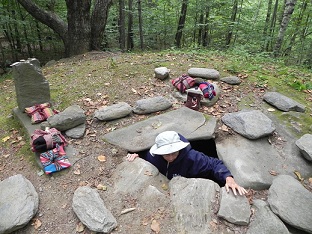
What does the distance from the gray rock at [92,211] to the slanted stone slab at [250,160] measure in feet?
5.87

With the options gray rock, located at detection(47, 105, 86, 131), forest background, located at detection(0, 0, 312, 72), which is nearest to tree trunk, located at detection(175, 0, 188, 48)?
forest background, located at detection(0, 0, 312, 72)

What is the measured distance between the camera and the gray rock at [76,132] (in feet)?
13.4

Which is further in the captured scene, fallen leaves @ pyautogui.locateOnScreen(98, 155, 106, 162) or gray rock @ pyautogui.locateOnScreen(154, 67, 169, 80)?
gray rock @ pyautogui.locateOnScreen(154, 67, 169, 80)

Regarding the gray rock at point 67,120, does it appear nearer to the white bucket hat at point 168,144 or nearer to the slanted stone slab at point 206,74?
the white bucket hat at point 168,144

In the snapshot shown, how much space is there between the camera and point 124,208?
2.92 meters

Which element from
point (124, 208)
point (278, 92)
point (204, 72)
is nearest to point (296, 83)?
point (278, 92)

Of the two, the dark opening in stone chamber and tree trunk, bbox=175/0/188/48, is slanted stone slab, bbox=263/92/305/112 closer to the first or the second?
the dark opening in stone chamber

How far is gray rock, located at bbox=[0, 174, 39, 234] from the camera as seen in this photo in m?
2.74

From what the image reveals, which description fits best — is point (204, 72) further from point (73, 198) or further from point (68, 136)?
point (73, 198)

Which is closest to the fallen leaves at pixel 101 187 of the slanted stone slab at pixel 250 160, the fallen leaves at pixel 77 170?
the fallen leaves at pixel 77 170

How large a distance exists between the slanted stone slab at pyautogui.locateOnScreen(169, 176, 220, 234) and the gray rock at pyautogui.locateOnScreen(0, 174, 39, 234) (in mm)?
1752

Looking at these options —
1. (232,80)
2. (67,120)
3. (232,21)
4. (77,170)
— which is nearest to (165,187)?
(77,170)

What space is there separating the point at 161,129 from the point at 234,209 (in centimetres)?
185

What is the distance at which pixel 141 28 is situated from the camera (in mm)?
11188
